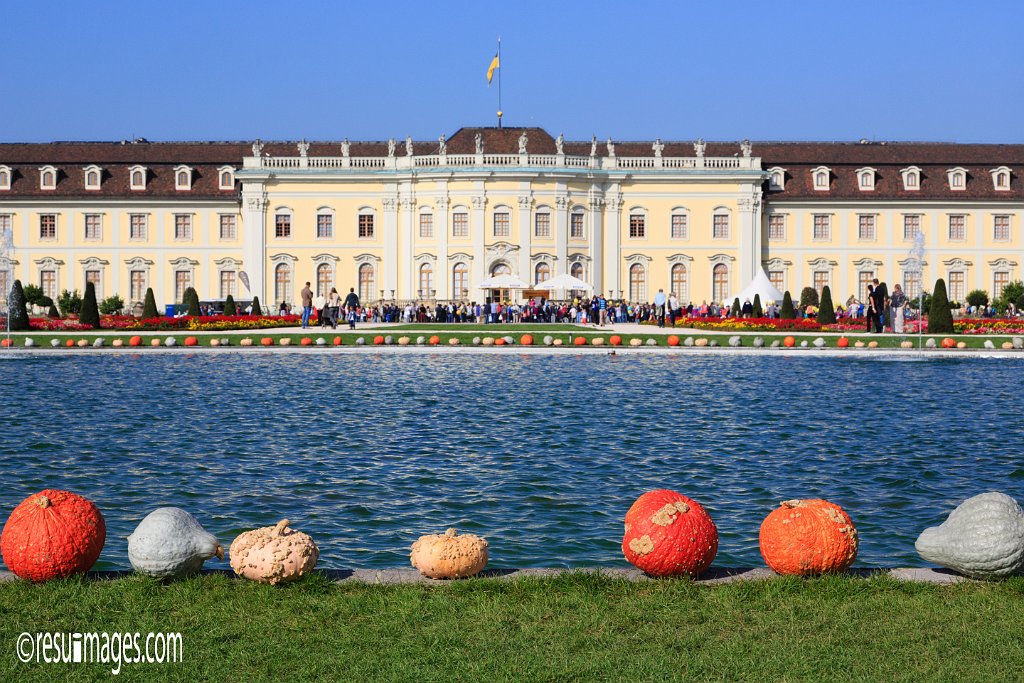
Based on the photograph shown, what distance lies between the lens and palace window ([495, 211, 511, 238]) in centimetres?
5922

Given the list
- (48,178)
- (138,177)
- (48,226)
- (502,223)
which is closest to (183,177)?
(138,177)

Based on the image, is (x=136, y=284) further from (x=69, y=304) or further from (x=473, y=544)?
Answer: (x=473, y=544)

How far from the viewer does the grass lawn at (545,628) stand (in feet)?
18.7

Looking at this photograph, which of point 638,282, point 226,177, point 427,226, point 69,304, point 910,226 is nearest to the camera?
point 69,304

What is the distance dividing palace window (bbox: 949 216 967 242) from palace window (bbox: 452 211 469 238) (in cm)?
2595

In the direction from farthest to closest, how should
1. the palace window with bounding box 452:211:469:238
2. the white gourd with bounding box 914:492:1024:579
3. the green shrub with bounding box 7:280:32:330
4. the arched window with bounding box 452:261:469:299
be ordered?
the arched window with bounding box 452:261:469:299
the palace window with bounding box 452:211:469:238
the green shrub with bounding box 7:280:32:330
the white gourd with bounding box 914:492:1024:579

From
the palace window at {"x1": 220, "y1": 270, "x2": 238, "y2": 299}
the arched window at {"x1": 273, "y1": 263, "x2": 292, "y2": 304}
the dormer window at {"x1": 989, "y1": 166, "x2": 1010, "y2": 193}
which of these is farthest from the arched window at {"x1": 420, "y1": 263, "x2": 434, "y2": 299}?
the dormer window at {"x1": 989, "y1": 166, "x2": 1010, "y2": 193}

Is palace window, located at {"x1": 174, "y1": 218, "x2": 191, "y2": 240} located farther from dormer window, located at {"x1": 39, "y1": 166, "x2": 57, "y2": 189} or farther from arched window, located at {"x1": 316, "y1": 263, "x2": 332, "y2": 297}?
arched window, located at {"x1": 316, "y1": 263, "x2": 332, "y2": 297}

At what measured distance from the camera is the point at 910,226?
6347 cm

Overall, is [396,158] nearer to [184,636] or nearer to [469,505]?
[469,505]

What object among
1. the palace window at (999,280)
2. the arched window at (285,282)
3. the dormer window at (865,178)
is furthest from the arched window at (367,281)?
the palace window at (999,280)

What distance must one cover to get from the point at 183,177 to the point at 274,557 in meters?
59.9

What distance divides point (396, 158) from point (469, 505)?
52.0 meters

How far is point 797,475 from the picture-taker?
12.3 metres
